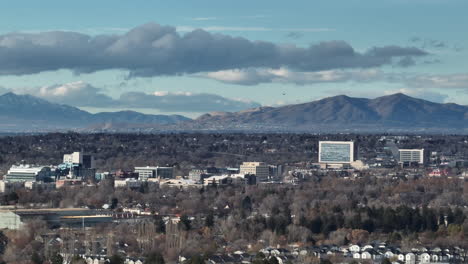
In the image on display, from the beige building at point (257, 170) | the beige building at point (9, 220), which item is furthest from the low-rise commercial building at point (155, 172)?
the beige building at point (9, 220)

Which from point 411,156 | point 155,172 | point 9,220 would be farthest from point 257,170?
point 9,220

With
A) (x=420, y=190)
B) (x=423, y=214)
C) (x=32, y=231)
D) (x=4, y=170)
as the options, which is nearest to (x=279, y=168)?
(x=4, y=170)

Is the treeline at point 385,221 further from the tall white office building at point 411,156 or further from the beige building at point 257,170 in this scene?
the tall white office building at point 411,156

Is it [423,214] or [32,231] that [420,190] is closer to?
[423,214]

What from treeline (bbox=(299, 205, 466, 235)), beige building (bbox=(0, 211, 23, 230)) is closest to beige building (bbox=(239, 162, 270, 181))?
treeline (bbox=(299, 205, 466, 235))

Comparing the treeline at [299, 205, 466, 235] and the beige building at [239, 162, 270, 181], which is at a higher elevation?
the beige building at [239, 162, 270, 181]

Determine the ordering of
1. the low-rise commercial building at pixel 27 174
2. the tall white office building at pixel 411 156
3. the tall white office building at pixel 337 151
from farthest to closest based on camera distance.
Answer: the tall white office building at pixel 337 151, the tall white office building at pixel 411 156, the low-rise commercial building at pixel 27 174

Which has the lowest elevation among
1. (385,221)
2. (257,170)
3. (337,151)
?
(385,221)

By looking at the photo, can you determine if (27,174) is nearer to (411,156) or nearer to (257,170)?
(257,170)

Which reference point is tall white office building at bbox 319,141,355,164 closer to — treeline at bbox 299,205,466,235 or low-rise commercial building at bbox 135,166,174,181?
low-rise commercial building at bbox 135,166,174,181

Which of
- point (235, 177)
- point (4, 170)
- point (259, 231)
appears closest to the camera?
point (259, 231)

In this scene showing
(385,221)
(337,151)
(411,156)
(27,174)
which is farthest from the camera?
(337,151)
